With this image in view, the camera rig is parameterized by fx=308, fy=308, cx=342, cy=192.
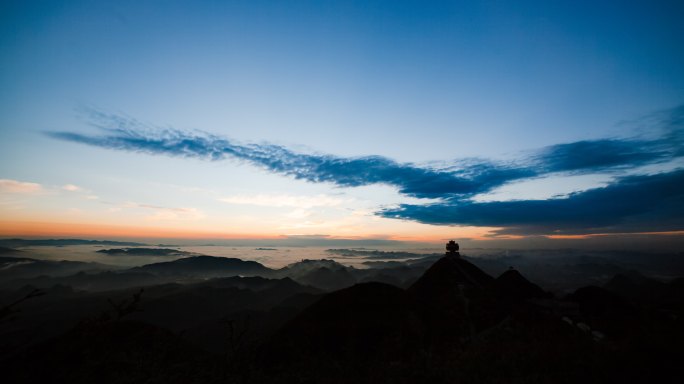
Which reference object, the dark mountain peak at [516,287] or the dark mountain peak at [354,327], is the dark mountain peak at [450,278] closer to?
the dark mountain peak at [516,287]

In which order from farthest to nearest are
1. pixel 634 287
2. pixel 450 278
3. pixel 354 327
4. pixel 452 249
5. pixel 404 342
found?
pixel 634 287
pixel 452 249
pixel 450 278
pixel 354 327
pixel 404 342

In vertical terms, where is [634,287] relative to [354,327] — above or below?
below

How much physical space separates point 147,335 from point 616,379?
3903 centimetres

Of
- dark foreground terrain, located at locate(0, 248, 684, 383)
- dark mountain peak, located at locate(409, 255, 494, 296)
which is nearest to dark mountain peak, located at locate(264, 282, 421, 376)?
dark foreground terrain, located at locate(0, 248, 684, 383)

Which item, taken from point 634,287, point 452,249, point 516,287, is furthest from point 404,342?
point 634,287

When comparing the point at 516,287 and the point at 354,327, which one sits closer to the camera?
the point at 354,327

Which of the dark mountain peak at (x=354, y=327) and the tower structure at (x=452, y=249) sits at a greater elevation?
the tower structure at (x=452, y=249)

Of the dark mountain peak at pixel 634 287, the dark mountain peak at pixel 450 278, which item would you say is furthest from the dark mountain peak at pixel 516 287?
the dark mountain peak at pixel 634 287

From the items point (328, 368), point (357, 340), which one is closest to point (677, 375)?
point (328, 368)

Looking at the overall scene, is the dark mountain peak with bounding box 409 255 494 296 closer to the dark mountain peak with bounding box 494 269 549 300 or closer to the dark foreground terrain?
the dark foreground terrain

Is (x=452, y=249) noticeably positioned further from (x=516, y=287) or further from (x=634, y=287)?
(x=634, y=287)

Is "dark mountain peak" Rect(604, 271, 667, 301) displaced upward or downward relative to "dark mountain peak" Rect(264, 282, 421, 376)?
downward

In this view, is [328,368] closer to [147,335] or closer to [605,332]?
[605,332]

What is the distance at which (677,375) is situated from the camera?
24.5ft
